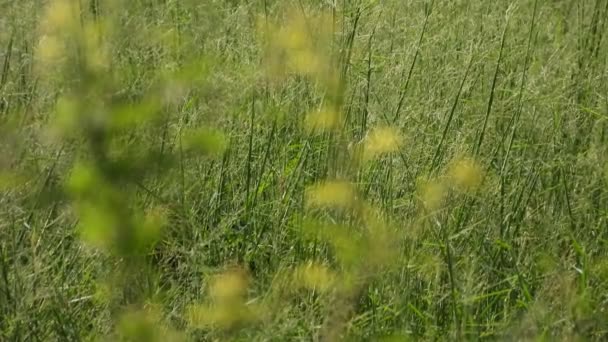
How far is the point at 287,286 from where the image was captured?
5.25 feet

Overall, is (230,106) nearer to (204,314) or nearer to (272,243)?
(272,243)

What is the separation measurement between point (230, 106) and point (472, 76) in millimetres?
530

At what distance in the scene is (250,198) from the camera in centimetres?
194

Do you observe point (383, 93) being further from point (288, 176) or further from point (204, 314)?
point (204, 314)

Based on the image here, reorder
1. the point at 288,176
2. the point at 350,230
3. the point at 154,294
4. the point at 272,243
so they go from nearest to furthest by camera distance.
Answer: the point at 154,294
the point at 350,230
the point at 272,243
the point at 288,176

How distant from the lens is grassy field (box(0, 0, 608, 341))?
4.92 feet

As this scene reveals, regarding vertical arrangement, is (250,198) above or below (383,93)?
below

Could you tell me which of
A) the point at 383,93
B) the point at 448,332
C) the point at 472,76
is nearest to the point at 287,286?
the point at 448,332

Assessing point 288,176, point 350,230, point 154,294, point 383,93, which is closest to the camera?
point 154,294

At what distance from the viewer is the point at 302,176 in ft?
6.42

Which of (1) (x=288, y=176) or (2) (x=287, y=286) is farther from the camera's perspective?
(1) (x=288, y=176)

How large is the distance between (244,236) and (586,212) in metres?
0.64

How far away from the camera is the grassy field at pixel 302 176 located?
4.92ft

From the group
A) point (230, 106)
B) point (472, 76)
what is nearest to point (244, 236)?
point (230, 106)
